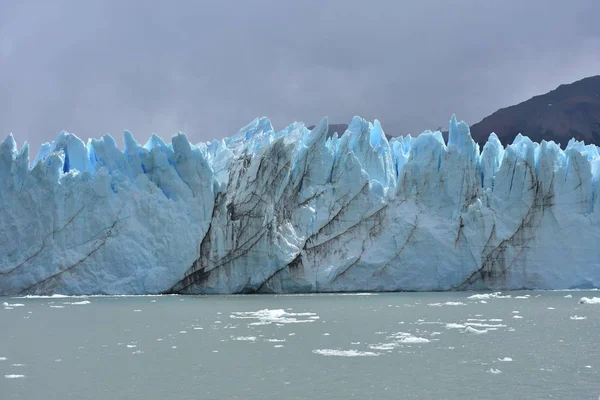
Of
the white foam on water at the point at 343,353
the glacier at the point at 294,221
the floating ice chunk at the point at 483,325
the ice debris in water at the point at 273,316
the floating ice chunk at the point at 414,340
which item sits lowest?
the white foam on water at the point at 343,353

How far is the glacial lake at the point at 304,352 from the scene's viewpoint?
21.7 feet

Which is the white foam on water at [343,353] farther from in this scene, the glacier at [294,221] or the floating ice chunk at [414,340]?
the glacier at [294,221]

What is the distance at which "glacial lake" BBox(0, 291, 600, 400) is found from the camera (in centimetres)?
661

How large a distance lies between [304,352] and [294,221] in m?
12.7

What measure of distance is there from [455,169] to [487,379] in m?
15.3

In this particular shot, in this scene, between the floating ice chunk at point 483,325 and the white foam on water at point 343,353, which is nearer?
the white foam on water at point 343,353

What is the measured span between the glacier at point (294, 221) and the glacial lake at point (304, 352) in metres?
5.36

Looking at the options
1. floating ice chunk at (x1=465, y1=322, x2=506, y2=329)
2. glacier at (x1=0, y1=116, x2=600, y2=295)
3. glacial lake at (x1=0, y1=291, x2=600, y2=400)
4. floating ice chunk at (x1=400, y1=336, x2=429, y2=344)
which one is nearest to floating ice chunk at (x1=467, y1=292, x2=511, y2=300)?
glacier at (x1=0, y1=116, x2=600, y2=295)

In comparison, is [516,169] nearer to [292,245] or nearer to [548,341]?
[292,245]

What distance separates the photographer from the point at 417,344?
9344 millimetres

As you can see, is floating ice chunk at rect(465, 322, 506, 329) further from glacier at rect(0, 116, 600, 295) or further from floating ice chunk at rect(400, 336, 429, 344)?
glacier at rect(0, 116, 600, 295)

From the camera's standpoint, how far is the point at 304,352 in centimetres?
889

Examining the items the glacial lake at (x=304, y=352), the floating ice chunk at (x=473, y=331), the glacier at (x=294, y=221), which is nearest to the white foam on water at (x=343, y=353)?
the glacial lake at (x=304, y=352)

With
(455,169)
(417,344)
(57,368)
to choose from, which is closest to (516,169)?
(455,169)
